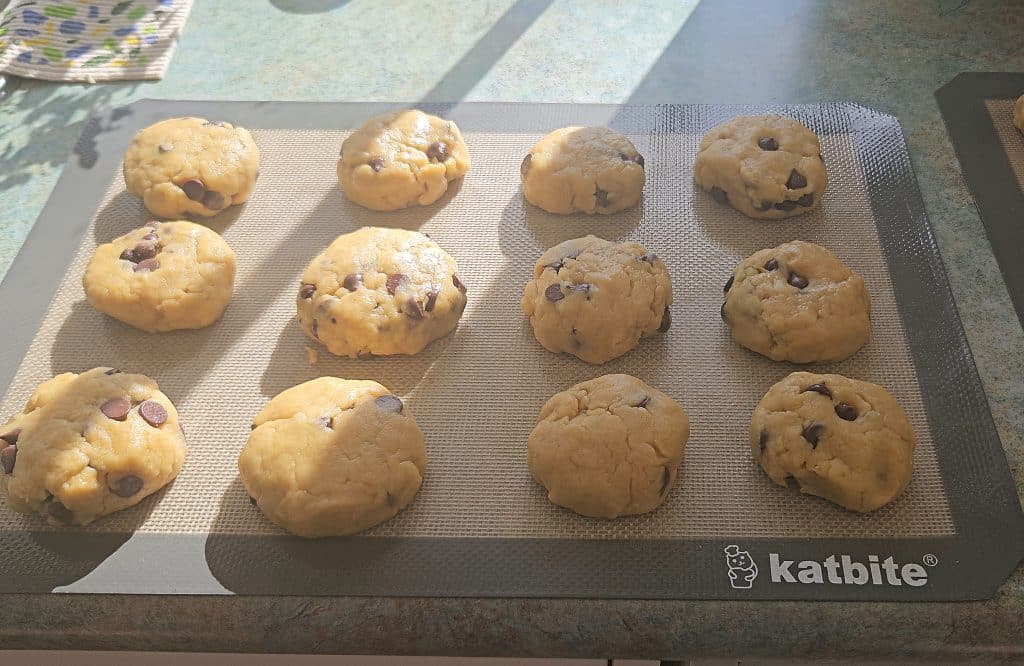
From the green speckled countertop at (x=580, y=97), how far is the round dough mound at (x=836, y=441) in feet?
0.64

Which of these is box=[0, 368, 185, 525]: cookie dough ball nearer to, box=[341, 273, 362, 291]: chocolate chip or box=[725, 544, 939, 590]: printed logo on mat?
box=[341, 273, 362, 291]: chocolate chip

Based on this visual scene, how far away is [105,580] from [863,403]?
133 centimetres

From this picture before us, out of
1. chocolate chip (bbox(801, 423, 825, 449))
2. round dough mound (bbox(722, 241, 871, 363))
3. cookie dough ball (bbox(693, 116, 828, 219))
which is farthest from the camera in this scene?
cookie dough ball (bbox(693, 116, 828, 219))

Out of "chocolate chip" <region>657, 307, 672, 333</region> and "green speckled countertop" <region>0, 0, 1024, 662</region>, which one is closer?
"green speckled countertop" <region>0, 0, 1024, 662</region>

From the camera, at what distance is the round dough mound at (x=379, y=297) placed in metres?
1.73

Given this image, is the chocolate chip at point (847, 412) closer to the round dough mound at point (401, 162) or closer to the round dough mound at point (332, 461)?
the round dough mound at point (332, 461)

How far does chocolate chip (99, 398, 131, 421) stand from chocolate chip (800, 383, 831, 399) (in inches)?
48.1

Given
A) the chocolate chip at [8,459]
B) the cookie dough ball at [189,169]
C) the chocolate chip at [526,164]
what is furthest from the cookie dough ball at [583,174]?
the chocolate chip at [8,459]

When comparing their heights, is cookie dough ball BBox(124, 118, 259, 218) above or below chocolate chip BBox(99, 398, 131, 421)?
above

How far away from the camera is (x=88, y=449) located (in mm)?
1543

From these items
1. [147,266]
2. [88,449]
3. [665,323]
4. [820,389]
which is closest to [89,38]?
[147,266]

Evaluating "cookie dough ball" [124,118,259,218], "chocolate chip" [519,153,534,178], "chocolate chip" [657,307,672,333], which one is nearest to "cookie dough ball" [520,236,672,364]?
"chocolate chip" [657,307,672,333]

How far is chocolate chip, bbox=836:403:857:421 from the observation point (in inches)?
60.7

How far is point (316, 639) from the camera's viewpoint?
1421mm
